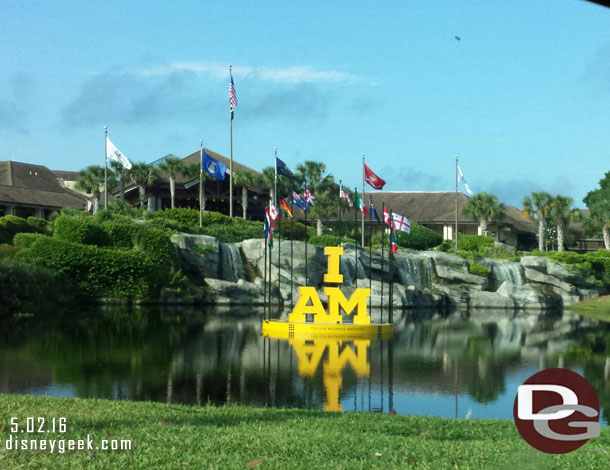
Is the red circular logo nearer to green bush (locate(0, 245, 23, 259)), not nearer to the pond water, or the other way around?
the pond water

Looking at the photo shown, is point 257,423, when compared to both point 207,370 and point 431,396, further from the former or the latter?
point 207,370

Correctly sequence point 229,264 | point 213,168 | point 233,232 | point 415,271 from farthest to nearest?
1. point 233,232
2. point 415,271
3. point 213,168
4. point 229,264

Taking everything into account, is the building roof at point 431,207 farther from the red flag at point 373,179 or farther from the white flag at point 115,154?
the white flag at point 115,154

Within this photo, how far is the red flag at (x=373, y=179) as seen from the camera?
145 ft

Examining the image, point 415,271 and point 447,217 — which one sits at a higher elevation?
point 447,217

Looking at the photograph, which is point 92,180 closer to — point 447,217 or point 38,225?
point 38,225

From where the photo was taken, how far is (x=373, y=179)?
146 feet

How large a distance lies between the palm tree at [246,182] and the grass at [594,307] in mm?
28234

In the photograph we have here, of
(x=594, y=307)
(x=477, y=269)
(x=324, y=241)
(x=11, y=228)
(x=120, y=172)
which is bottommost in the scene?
(x=594, y=307)

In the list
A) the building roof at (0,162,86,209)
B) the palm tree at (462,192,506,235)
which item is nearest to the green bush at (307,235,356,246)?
the palm tree at (462,192,506,235)

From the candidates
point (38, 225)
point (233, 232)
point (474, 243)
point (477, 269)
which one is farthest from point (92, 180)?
point (474, 243)

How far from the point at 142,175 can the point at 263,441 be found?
56.6 metres

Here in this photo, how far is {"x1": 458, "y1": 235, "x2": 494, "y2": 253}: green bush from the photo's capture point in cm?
6462

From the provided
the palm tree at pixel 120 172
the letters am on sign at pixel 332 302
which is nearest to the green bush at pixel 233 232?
the palm tree at pixel 120 172
